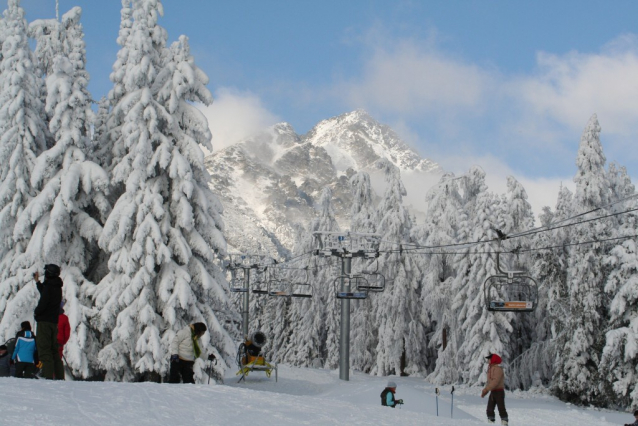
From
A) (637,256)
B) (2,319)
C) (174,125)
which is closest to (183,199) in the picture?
(174,125)

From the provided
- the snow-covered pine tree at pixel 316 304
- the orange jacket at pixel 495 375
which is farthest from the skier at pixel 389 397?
the snow-covered pine tree at pixel 316 304

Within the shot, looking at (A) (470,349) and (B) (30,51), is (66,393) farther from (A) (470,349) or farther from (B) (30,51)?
(A) (470,349)

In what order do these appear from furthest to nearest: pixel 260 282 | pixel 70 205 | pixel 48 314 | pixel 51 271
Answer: pixel 260 282
pixel 70 205
pixel 48 314
pixel 51 271

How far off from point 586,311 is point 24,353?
100 ft

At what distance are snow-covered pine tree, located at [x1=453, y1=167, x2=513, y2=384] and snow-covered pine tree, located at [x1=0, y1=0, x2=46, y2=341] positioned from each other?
2488cm

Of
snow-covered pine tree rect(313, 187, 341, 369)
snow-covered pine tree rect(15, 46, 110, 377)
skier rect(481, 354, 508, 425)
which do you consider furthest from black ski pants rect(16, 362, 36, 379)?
snow-covered pine tree rect(313, 187, 341, 369)

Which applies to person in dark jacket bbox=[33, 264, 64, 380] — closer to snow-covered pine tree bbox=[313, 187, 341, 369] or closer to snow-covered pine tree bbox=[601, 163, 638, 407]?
snow-covered pine tree bbox=[601, 163, 638, 407]

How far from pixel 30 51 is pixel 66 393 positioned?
19.7m

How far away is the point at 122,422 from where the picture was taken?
8742mm

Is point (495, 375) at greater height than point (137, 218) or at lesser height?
lesser

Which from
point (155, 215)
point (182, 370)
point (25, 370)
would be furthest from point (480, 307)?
point (25, 370)

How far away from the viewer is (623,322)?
3494 centimetres

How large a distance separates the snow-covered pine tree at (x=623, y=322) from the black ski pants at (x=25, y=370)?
2823 centimetres

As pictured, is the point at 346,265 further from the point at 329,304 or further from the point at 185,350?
the point at 329,304
